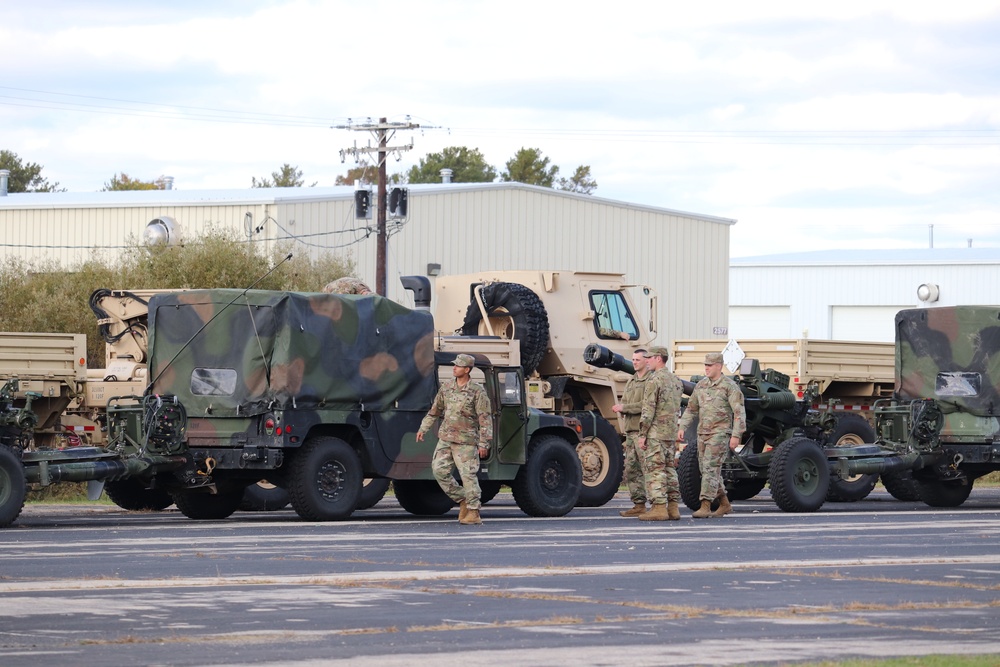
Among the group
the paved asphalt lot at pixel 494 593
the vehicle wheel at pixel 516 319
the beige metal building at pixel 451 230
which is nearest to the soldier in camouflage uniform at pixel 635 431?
the paved asphalt lot at pixel 494 593

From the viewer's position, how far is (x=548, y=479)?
20328 mm

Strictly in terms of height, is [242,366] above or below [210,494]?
above

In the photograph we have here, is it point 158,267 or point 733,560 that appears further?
point 158,267

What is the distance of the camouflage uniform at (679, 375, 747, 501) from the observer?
65.2 feet

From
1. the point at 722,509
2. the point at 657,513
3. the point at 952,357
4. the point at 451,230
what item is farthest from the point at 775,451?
the point at 451,230

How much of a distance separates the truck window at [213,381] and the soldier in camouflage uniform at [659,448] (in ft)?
14.9

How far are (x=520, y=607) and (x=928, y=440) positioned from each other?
41.1ft

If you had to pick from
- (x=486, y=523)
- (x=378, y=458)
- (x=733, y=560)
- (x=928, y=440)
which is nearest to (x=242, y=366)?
(x=378, y=458)

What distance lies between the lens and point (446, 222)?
48281 mm

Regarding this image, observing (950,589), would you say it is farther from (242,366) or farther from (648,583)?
(242,366)

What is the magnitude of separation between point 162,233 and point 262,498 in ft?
65.1

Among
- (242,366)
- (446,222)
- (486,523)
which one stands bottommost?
(486,523)

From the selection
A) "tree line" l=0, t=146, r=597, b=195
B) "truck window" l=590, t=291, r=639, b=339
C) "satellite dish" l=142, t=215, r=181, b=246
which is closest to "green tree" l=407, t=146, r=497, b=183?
"tree line" l=0, t=146, r=597, b=195

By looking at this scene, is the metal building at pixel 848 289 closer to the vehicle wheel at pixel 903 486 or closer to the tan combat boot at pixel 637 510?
the vehicle wheel at pixel 903 486
